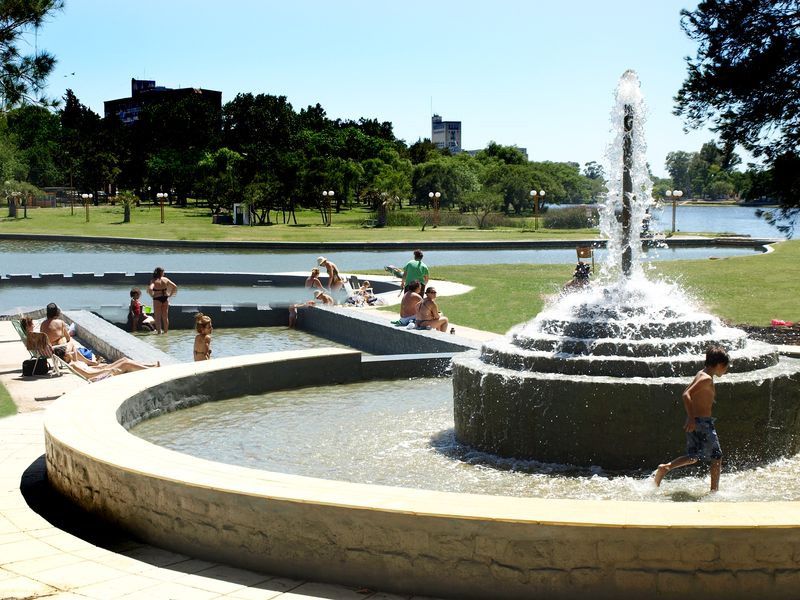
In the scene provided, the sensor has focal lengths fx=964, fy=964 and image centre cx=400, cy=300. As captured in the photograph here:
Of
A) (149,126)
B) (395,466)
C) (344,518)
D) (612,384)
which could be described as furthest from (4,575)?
(149,126)

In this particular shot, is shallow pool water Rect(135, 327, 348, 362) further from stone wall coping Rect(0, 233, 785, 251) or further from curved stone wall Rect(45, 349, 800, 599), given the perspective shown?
stone wall coping Rect(0, 233, 785, 251)

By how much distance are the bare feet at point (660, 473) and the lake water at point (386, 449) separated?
85 mm

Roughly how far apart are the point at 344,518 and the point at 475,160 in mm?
118156

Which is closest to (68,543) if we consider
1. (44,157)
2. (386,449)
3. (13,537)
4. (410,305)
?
(13,537)

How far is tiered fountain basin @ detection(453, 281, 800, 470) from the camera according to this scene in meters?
7.67

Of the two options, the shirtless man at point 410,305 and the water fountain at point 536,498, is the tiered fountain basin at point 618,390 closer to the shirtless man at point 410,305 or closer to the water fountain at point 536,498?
the water fountain at point 536,498

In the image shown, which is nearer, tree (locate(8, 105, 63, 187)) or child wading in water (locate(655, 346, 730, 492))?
child wading in water (locate(655, 346, 730, 492))

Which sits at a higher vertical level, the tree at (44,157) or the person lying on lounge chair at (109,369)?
the tree at (44,157)

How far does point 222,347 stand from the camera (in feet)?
58.6

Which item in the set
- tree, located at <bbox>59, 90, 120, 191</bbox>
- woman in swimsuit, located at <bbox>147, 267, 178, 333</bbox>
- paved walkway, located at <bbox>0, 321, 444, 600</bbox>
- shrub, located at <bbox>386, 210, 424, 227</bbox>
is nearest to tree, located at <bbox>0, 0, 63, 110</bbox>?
woman in swimsuit, located at <bbox>147, 267, 178, 333</bbox>

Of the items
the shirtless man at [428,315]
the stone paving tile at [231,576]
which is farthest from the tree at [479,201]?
the stone paving tile at [231,576]

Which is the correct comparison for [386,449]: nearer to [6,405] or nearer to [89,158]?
[6,405]

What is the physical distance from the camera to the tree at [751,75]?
60.5ft

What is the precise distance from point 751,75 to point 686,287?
8.44 metres
